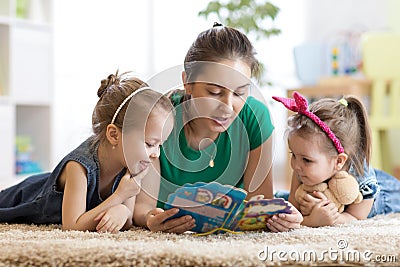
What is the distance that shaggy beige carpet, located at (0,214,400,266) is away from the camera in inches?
41.0

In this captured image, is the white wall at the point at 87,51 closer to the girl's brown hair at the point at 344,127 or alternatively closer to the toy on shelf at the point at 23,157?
the toy on shelf at the point at 23,157

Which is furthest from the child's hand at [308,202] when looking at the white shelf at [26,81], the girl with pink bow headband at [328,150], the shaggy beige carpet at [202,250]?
the white shelf at [26,81]

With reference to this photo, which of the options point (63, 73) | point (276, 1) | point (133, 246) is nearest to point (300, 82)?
point (276, 1)

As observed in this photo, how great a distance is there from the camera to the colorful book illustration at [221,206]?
1.22 metres

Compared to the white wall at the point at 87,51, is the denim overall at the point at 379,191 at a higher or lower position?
lower

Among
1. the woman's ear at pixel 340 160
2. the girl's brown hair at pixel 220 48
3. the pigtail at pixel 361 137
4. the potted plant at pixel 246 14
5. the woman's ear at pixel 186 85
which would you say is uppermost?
the potted plant at pixel 246 14

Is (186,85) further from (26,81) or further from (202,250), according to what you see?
(26,81)

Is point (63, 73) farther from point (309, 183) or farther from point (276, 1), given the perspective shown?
point (309, 183)

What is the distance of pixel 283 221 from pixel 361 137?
42 cm

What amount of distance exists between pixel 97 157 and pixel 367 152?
682mm

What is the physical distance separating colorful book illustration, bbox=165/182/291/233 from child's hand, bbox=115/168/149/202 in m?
0.14

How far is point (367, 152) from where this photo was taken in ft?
5.35

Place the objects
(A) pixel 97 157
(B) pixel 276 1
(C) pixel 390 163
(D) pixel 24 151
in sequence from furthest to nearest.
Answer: (B) pixel 276 1, (C) pixel 390 163, (D) pixel 24 151, (A) pixel 97 157

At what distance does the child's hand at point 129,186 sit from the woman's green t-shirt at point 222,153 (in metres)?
0.12
